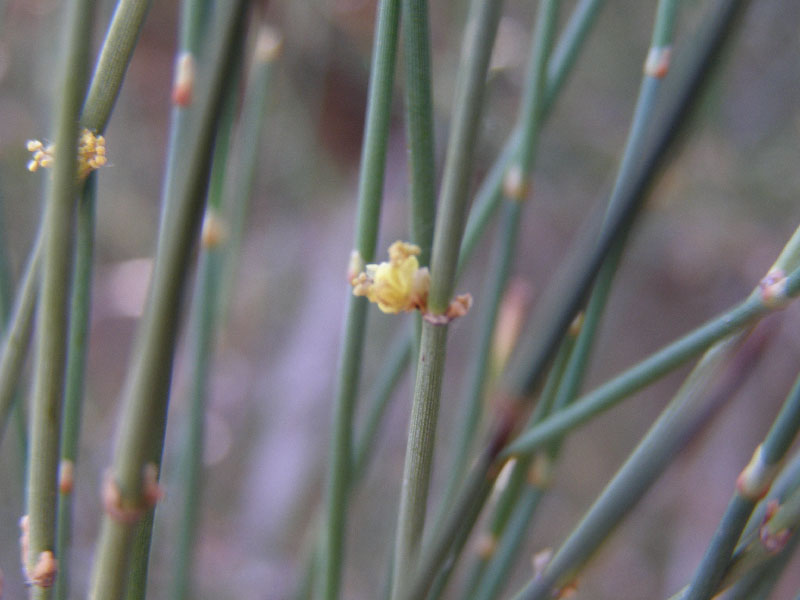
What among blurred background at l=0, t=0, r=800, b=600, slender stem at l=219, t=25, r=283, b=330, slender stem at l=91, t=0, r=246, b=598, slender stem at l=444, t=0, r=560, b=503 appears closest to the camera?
slender stem at l=91, t=0, r=246, b=598

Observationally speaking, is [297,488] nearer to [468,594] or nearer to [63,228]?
[468,594]

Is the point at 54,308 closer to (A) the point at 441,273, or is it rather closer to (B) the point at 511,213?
(A) the point at 441,273

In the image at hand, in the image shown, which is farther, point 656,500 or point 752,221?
point 656,500

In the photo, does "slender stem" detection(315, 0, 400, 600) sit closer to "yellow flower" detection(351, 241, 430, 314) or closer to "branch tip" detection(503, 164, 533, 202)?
"yellow flower" detection(351, 241, 430, 314)

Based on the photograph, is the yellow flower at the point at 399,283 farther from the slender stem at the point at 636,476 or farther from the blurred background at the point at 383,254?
the blurred background at the point at 383,254

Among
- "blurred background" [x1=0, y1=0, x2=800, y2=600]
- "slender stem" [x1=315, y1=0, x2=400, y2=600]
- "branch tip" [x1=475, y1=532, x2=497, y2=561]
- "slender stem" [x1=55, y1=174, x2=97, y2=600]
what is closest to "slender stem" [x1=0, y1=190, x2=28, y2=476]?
"slender stem" [x1=55, y1=174, x2=97, y2=600]

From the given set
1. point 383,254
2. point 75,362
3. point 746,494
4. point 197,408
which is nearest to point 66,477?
point 75,362

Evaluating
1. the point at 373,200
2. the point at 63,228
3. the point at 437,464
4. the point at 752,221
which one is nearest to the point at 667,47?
the point at 373,200
